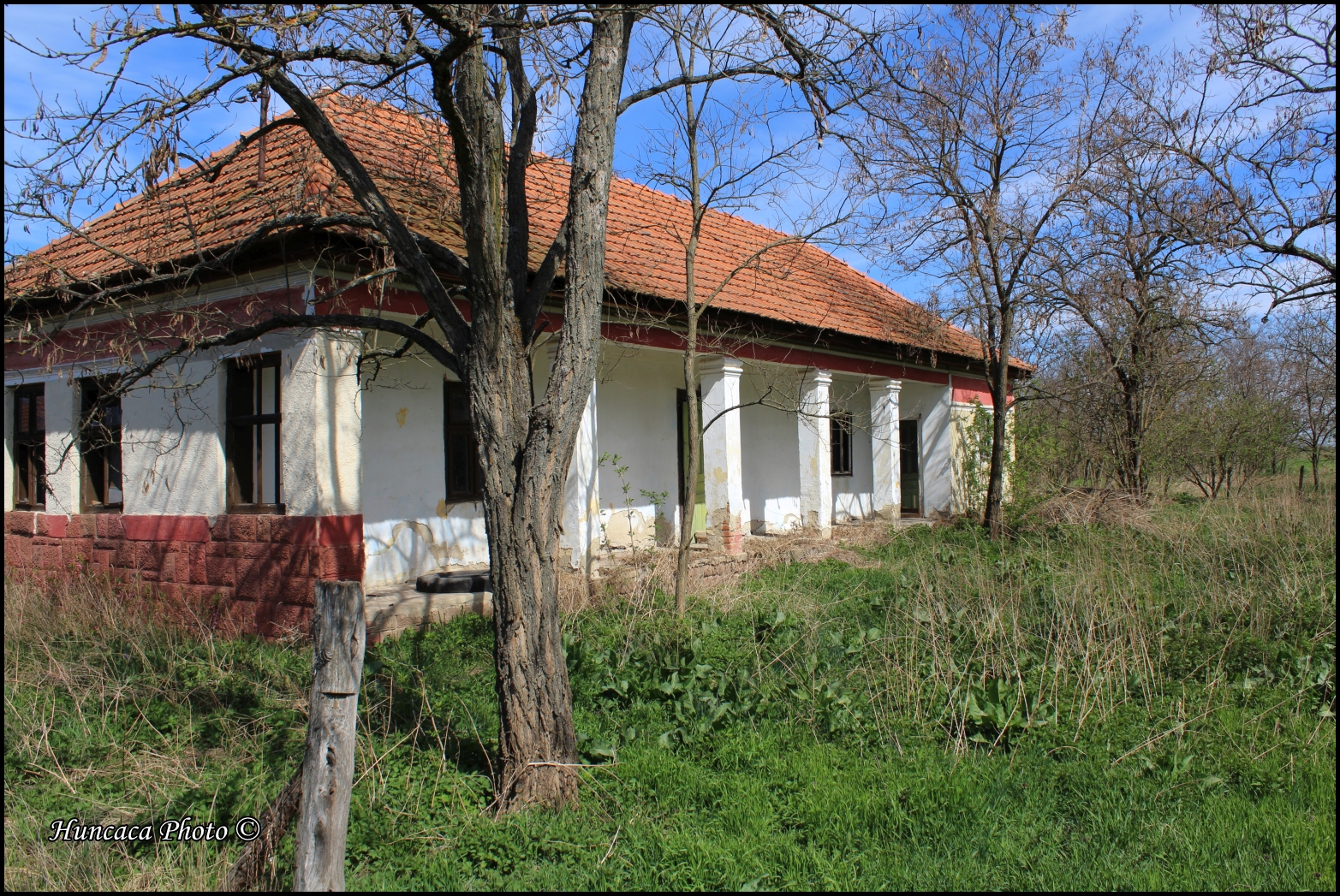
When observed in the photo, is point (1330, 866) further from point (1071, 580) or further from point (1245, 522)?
point (1245, 522)

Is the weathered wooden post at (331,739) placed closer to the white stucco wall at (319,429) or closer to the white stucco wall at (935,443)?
the white stucco wall at (319,429)

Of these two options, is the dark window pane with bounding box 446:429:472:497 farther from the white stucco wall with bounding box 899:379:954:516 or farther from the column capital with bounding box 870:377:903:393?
the white stucco wall with bounding box 899:379:954:516

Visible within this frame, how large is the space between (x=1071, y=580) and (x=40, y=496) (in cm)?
1032

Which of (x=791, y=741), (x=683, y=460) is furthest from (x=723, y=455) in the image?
(x=791, y=741)

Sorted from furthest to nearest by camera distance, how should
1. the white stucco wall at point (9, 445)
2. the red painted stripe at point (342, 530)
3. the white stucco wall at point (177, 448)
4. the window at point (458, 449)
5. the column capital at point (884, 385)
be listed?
the column capital at point (884, 385) < the white stucco wall at point (9, 445) < the window at point (458, 449) < the white stucco wall at point (177, 448) < the red painted stripe at point (342, 530)

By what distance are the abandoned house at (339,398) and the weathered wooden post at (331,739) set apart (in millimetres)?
2305

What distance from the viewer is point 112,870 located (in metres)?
3.45

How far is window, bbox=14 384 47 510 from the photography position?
29.7 ft

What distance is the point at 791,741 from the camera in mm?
4707

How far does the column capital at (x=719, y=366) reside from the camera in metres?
10.0

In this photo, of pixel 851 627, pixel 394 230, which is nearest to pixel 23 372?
pixel 394 230

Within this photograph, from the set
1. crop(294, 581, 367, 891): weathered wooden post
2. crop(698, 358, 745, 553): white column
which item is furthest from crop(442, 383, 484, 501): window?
crop(294, 581, 367, 891): weathered wooden post

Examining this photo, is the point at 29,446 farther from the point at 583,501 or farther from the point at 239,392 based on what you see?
the point at 583,501

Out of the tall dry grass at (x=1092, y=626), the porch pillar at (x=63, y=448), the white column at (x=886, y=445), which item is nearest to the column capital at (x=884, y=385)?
the white column at (x=886, y=445)
